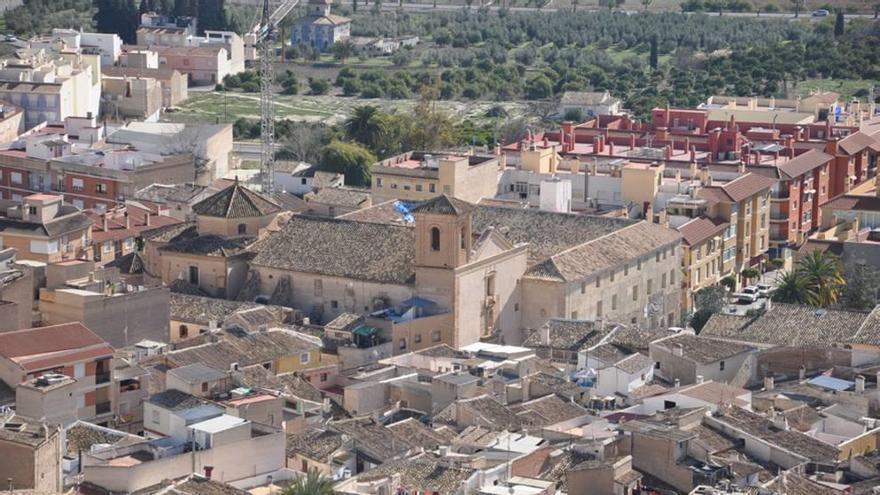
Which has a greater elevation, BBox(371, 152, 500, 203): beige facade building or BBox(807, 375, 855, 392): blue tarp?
BBox(371, 152, 500, 203): beige facade building

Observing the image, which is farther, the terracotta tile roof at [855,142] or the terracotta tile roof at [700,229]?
the terracotta tile roof at [855,142]

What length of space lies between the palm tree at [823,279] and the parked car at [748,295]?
219cm

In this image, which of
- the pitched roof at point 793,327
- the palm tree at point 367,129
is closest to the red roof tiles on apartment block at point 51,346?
the pitched roof at point 793,327

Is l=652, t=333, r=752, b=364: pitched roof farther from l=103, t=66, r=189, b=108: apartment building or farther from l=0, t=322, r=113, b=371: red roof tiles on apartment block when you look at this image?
l=103, t=66, r=189, b=108: apartment building

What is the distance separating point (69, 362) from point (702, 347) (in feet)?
45.4

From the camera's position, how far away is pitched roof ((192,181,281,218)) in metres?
55.2

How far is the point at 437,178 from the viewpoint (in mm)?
64312

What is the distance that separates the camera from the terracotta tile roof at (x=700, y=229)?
199 ft

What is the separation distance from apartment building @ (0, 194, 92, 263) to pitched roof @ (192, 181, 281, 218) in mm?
3441

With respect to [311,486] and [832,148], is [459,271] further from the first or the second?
[832,148]

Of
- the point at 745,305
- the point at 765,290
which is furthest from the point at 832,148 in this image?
the point at 745,305

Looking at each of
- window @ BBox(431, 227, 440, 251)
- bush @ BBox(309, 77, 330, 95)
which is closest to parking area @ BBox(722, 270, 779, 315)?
window @ BBox(431, 227, 440, 251)

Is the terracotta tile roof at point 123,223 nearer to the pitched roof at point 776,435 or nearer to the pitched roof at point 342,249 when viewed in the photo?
the pitched roof at point 342,249

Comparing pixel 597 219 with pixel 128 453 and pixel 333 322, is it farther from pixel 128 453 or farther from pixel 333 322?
pixel 128 453
